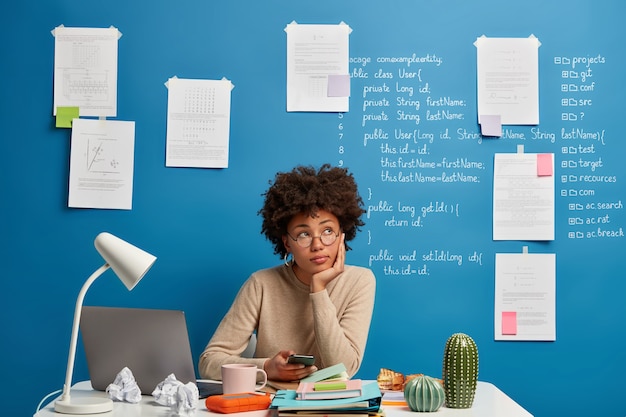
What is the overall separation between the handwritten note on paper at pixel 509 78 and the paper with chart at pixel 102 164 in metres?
1.46

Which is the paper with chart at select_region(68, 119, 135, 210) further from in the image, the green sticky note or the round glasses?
the round glasses

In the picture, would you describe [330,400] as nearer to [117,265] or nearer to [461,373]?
[461,373]

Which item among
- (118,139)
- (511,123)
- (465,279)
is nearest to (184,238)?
(118,139)

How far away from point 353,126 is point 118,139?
97 cm

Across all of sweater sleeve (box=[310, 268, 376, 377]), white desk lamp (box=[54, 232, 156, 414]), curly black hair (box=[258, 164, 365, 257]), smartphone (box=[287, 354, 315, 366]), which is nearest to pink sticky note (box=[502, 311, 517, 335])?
sweater sleeve (box=[310, 268, 376, 377])

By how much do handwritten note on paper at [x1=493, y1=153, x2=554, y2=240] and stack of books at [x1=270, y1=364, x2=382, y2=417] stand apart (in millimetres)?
1418

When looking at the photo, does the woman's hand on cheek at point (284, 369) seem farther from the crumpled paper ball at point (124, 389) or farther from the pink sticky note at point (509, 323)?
the pink sticky note at point (509, 323)

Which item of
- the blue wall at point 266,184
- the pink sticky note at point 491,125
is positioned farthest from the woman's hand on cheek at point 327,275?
the pink sticky note at point 491,125

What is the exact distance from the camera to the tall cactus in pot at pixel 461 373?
1934 millimetres

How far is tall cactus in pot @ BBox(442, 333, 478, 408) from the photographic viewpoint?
6.34ft

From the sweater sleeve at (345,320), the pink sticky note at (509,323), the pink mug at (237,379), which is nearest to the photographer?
the pink mug at (237,379)

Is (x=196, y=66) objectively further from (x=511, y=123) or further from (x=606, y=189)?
(x=606, y=189)

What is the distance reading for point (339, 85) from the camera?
321 cm

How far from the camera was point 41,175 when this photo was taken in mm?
3207
